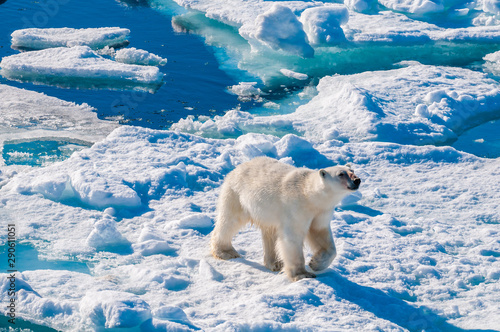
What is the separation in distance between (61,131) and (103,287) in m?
4.60

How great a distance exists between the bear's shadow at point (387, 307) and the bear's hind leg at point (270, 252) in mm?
424

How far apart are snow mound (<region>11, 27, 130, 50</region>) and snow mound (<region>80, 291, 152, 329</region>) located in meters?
9.00

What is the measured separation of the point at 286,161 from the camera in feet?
23.4

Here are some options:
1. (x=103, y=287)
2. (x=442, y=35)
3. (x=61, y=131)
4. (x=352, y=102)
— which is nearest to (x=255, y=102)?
(x=352, y=102)

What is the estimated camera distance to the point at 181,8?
1557 centimetres

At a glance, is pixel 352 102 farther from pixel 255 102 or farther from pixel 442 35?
pixel 442 35

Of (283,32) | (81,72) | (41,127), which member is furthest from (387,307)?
(283,32)

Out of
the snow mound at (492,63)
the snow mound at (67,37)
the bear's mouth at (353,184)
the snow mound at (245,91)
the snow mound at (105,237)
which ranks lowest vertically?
the snow mound at (245,91)

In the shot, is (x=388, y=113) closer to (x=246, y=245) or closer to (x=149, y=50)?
(x=246, y=245)

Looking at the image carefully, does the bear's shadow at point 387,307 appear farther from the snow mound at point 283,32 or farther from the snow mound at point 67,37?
the snow mound at point 67,37

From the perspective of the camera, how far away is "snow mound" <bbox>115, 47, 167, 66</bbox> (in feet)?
38.1

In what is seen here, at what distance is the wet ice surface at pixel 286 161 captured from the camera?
4.41 meters

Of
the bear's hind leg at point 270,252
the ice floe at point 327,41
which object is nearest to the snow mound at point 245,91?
the ice floe at point 327,41

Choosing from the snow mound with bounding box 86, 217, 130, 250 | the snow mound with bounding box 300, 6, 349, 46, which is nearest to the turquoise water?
the snow mound with bounding box 300, 6, 349, 46
